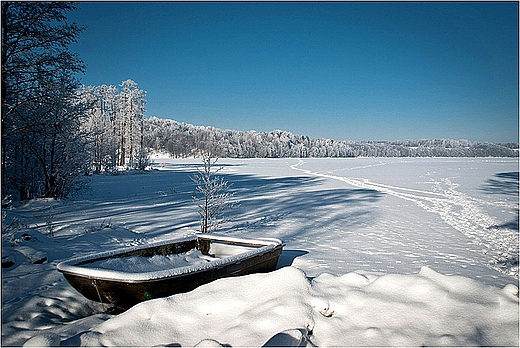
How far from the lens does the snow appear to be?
234 cm

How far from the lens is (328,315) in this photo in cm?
258

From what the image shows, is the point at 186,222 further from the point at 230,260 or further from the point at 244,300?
the point at 244,300

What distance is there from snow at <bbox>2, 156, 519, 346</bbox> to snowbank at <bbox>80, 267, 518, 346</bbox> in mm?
10

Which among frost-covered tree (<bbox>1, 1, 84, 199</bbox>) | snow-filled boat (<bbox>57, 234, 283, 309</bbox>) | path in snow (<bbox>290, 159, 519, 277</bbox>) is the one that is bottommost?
path in snow (<bbox>290, 159, 519, 277</bbox>)

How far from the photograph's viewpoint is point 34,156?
12469 millimetres

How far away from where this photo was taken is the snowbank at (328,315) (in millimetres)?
2211

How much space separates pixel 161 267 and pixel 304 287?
2623mm

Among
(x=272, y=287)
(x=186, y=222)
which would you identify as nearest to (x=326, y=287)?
(x=272, y=287)

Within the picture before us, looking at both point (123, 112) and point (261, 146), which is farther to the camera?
point (261, 146)

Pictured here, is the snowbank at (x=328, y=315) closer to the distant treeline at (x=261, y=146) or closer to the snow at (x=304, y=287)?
the snow at (x=304, y=287)

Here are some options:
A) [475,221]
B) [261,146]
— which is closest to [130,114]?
[475,221]

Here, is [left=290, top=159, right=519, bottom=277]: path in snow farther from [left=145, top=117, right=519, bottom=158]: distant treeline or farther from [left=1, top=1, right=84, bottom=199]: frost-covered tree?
[left=145, top=117, right=519, bottom=158]: distant treeline

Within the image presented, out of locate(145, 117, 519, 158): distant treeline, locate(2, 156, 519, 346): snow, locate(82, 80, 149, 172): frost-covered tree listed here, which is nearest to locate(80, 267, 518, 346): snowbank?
locate(2, 156, 519, 346): snow

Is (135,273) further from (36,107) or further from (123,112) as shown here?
(123,112)
